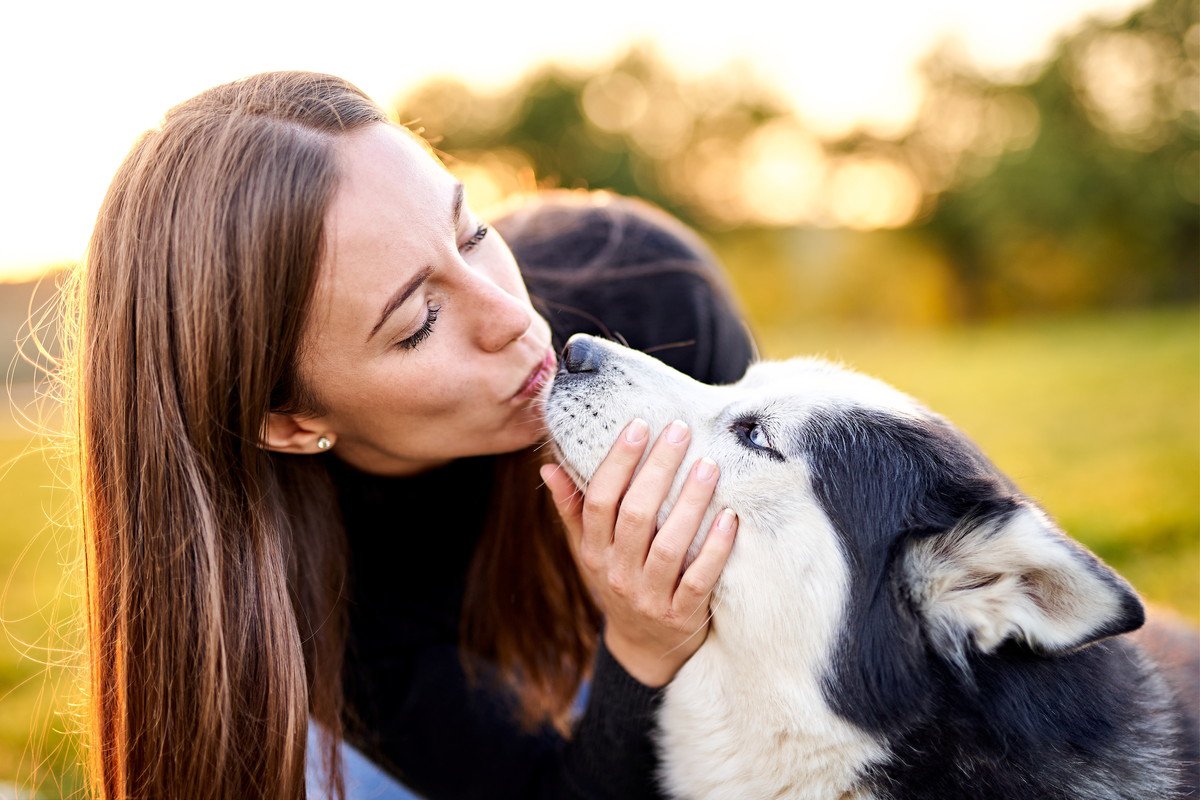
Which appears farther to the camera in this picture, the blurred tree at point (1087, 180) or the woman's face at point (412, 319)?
the blurred tree at point (1087, 180)

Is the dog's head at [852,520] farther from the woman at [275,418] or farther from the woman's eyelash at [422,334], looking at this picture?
the woman's eyelash at [422,334]

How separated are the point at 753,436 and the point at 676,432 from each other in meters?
0.22

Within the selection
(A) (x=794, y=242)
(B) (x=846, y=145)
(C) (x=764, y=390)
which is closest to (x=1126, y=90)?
(B) (x=846, y=145)

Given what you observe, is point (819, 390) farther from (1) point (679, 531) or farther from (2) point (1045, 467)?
(2) point (1045, 467)

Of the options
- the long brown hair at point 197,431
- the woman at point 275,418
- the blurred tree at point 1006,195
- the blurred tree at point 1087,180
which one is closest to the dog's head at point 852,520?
the woman at point 275,418

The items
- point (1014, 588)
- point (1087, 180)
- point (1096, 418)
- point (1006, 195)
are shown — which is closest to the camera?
point (1014, 588)

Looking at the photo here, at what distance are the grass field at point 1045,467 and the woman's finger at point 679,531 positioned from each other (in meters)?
0.93

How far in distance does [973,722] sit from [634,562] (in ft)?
2.49

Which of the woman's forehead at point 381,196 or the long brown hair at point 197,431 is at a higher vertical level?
the woman's forehead at point 381,196

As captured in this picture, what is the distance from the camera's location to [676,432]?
1.97 metres

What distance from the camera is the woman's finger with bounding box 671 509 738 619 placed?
6.22ft

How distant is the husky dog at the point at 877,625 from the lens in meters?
1.77

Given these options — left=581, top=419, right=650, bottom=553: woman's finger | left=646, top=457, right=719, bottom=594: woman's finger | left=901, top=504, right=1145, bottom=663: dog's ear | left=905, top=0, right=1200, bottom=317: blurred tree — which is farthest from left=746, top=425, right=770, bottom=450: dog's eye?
left=905, top=0, right=1200, bottom=317: blurred tree

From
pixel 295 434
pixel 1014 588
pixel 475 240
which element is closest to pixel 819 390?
pixel 1014 588
